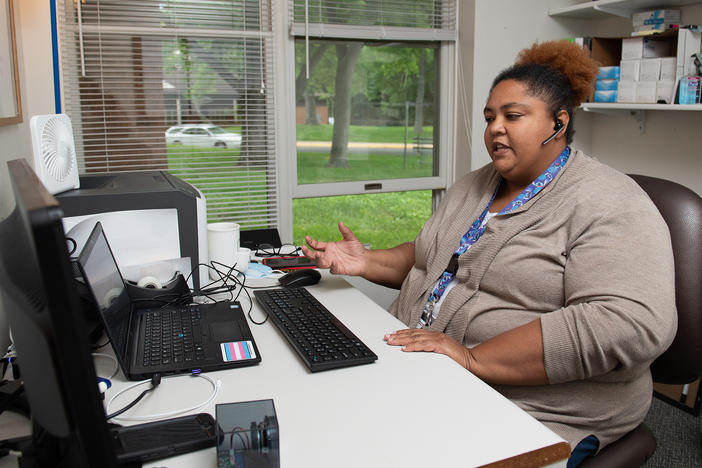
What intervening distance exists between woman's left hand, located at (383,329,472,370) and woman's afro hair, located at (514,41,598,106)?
2.69 ft

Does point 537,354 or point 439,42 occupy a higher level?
point 439,42


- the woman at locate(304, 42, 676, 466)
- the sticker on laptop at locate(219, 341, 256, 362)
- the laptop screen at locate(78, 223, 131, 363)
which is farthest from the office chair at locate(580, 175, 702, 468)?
the laptop screen at locate(78, 223, 131, 363)

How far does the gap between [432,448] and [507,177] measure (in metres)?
0.96

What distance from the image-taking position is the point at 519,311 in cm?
141

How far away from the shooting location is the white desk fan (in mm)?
1342

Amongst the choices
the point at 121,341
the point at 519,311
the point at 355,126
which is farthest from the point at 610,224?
the point at 355,126

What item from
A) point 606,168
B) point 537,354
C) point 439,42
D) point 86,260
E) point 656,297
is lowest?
point 537,354

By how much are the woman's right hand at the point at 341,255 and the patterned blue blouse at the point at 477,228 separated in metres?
0.28

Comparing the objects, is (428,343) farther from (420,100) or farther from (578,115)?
(578,115)

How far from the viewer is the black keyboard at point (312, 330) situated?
1131mm

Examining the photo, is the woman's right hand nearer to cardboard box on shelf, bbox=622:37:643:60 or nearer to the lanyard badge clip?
the lanyard badge clip

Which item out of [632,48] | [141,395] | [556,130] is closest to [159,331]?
[141,395]

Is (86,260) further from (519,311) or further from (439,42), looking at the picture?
(439,42)

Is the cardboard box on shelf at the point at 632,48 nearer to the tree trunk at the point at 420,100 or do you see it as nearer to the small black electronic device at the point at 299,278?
the tree trunk at the point at 420,100
